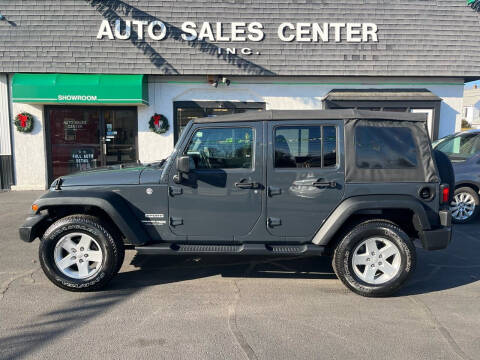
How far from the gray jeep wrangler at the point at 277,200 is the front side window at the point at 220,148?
1cm

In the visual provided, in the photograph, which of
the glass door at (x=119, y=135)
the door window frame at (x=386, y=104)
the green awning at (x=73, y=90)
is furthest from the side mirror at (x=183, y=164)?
the door window frame at (x=386, y=104)

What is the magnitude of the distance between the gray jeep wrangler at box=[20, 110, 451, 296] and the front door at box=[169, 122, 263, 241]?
0.01 metres

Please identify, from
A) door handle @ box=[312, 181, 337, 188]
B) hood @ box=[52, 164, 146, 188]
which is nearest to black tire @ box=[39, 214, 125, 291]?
hood @ box=[52, 164, 146, 188]

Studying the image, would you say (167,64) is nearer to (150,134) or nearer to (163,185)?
(150,134)

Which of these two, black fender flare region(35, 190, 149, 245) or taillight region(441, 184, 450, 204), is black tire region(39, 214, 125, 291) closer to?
black fender flare region(35, 190, 149, 245)

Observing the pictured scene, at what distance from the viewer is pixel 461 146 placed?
7168mm

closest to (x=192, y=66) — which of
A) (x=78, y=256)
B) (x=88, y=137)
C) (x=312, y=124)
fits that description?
(x=88, y=137)

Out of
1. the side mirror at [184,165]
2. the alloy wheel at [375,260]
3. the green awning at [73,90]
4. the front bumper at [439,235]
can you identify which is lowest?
the alloy wheel at [375,260]

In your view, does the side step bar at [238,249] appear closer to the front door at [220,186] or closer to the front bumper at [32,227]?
the front door at [220,186]

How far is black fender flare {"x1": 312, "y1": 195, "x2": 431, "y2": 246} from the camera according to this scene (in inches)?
142

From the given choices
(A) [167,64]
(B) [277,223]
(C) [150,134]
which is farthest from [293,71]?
(B) [277,223]

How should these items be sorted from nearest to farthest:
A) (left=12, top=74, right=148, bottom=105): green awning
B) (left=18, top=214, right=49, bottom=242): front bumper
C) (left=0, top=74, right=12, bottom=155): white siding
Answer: (left=18, top=214, right=49, bottom=242): front bumper → (left=12, top=74, right=148, bottom=105): green awning → (left=0, top=74, right=12, bottom=155): white siding

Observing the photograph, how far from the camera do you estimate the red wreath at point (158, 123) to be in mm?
9914

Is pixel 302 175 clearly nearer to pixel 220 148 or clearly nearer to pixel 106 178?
pixel 220 148
